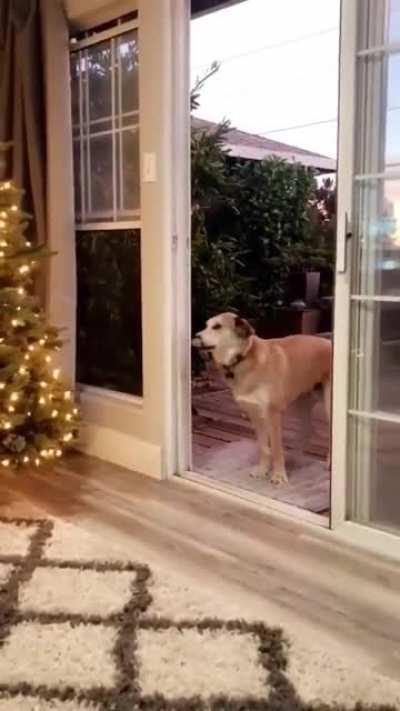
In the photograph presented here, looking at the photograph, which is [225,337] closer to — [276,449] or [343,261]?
[276,449]

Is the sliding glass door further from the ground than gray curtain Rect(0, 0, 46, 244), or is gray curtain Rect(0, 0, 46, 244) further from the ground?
gray curtain Rect(0, 0, 46, 244)

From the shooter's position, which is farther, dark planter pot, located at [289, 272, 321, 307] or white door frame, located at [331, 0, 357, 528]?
dark planter pot, located at [289, 272, 321, 307]

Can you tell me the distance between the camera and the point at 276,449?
3062mm

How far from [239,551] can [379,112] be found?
1.45 m

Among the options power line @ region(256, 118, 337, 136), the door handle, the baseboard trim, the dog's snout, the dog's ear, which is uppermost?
power line @ region(256, 118, 337, 136)

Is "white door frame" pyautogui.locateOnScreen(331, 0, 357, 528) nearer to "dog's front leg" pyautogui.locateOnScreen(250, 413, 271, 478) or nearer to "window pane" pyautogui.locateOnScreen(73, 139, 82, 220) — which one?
"dog's front leg" pyautogui.locateOnScreen(250, 413, 271, 478)

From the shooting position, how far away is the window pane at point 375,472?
2297 mm

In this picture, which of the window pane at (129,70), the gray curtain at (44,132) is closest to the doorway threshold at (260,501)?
the gray curtain at (44,132)

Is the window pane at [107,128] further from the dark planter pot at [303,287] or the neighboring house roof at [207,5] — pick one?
the dark planter pot at [303,287]

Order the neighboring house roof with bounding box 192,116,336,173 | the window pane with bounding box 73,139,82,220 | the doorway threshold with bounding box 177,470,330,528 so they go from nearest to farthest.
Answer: the doorway threshold with bounding box 177,470,330,528
the window pane with bounding box 73,139,82,220
the neighboring house roof with bounding box 192,116,336,173

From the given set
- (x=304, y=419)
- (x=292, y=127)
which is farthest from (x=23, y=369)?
(x=292, y=127)

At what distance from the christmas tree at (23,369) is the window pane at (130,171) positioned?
53cm

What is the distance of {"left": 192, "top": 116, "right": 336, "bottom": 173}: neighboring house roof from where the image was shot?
18.3 feet

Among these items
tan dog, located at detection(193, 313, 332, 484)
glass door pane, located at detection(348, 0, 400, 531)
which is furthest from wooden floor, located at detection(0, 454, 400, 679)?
tan dog, located at detection(193, 313, 332, 484)
